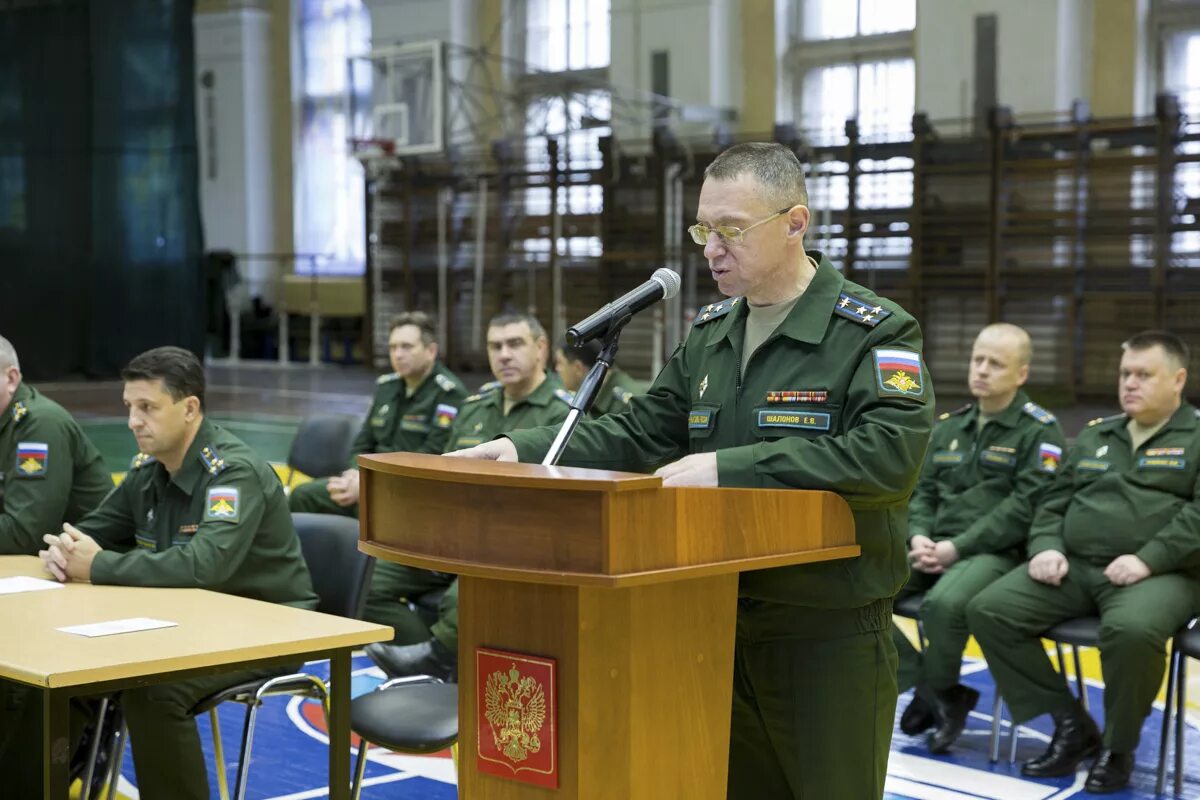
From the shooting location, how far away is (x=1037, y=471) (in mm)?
4980

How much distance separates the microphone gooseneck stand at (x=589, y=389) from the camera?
7.20ft

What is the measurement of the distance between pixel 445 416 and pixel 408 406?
0.32 m

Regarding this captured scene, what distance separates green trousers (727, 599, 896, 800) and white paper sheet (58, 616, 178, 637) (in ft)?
4.65

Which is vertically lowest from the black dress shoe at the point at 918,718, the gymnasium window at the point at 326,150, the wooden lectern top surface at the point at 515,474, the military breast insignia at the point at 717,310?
the black dress shoe at the point at 918,718

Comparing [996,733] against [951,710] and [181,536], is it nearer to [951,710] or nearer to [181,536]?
[951,710]

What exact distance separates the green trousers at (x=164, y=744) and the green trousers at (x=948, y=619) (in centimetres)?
238

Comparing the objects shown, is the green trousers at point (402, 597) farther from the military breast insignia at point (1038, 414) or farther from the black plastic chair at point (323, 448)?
the military breast insignia at point (1038, 414)

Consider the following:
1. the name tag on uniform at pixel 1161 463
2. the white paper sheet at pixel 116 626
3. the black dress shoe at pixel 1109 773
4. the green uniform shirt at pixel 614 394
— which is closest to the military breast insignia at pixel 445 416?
the green uniform shirt at pixel 614 394

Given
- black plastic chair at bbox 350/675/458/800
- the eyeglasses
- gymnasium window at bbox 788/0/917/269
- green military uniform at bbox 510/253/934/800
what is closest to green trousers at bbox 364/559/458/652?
black plastic chair at bbox 350/675/458/800

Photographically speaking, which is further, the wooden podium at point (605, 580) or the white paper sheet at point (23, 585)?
the white paper sheet at point (23, 585)

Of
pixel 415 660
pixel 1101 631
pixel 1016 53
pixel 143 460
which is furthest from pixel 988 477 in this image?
pixel 1016 53

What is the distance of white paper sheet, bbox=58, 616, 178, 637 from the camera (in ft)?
9.83

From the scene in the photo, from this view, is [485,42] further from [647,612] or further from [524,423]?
[647,612]

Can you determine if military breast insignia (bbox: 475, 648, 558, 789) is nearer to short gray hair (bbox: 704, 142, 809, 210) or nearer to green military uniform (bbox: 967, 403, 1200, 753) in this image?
short gray hair (bbox: 704, 142, 809, 210)
